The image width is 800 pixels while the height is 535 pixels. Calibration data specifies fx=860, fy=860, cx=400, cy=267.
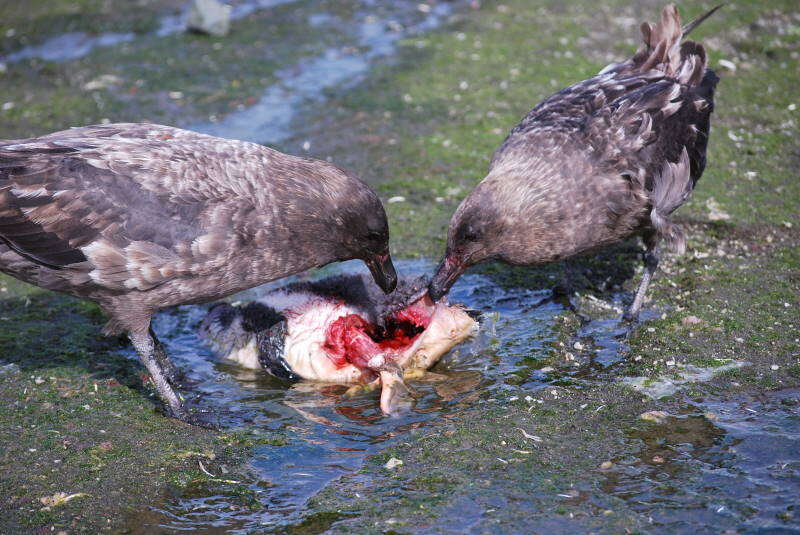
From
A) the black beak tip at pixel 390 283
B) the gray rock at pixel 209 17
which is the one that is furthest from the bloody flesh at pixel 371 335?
the gray rock at pixel 209 17

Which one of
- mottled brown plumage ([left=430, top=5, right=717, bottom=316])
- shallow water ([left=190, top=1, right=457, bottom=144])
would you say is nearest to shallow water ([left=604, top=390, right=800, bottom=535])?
mottled brown plumage ([left=430, top=5, right=717, bottom=316])

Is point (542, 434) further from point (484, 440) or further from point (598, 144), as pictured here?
point (598, 144)

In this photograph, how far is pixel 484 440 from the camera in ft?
14.5

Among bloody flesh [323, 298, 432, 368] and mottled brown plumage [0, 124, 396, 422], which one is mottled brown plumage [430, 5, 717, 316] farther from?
mottled brown plumage [0, 124, 396, 422]

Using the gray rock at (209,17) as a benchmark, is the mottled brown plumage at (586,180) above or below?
above

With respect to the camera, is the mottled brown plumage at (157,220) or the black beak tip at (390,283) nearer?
the mottled brown plumage at (157,220)

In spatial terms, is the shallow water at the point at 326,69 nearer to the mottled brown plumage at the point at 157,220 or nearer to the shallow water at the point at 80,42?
the shallow water at the point at 80,42

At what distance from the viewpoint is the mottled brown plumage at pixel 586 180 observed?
538 centimetres

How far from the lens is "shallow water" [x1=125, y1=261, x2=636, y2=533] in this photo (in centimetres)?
409

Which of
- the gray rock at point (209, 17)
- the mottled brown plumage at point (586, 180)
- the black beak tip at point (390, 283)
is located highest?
the mottled brown plumage at point (586, 180)

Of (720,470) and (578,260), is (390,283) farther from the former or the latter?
(720,470)

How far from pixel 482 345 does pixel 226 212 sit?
1839 mm

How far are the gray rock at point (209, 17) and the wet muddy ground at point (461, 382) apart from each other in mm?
1435

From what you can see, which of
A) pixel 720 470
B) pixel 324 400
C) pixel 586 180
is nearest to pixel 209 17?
pixel 586 180
